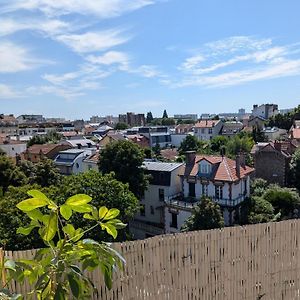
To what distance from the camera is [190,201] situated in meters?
17.3

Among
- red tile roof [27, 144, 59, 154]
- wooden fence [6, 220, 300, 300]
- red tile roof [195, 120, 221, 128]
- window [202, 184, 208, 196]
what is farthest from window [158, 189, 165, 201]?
red tile roof [195, 120, 221, 128]

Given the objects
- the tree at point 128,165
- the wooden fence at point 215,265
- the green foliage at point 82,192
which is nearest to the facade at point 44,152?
the tree at point 128,165

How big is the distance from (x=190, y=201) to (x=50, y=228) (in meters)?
15.8

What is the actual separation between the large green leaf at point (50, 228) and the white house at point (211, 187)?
14994 millimetres

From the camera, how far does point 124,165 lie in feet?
59.7

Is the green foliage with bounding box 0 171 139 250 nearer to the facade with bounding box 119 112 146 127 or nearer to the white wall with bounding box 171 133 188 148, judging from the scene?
the white wall with bounding box 171 133 188 148

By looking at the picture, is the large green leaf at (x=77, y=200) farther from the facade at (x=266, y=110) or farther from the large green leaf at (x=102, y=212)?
the facade at (x=266, y=110)

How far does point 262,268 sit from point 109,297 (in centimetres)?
214

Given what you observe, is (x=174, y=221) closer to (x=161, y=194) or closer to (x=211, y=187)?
(x=161, y=194)

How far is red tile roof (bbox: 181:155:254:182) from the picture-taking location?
16.8 m

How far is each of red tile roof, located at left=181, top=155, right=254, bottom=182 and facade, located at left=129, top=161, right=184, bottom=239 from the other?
0.91 metres

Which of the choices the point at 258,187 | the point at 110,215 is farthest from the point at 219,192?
the point at 110,215

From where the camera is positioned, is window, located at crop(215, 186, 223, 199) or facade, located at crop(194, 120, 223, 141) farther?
facade, located at crop(194, 120, 223, 141)

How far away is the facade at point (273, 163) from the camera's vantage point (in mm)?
22109
